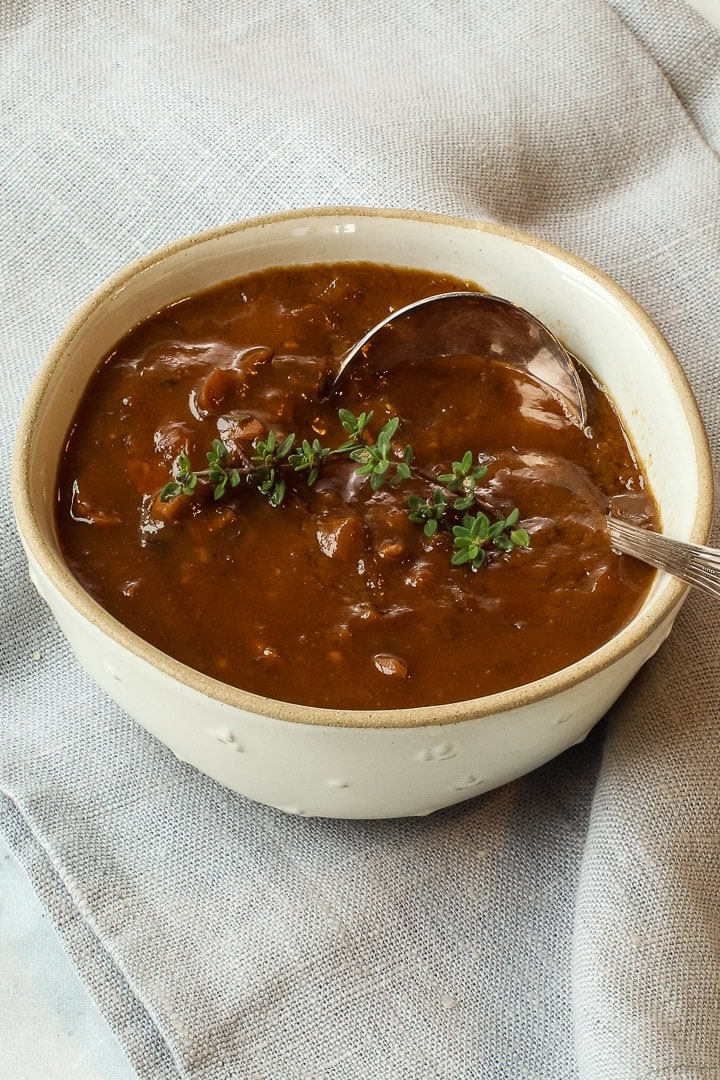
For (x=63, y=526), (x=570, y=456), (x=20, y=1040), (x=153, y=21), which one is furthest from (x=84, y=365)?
(x=153, y=21)

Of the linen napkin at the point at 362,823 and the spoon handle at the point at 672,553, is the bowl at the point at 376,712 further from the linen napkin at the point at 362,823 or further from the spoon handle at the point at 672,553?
the linen napkin at the point at 362,823

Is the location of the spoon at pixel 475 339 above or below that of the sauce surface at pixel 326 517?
above

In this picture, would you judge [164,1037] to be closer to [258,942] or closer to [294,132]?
[258,942]

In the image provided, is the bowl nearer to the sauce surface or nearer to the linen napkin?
the sauce surface

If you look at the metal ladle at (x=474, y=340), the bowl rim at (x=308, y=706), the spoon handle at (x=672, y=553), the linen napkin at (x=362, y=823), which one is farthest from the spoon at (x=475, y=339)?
the linen napkin at (x=362, y=823)

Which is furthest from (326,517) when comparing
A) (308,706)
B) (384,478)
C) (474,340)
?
(474,340)

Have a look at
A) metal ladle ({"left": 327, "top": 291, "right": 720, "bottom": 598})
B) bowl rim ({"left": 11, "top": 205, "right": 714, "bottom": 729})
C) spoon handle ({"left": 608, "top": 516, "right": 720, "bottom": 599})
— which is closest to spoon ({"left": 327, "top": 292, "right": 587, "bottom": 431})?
metal ladle ({"left": 327, "top": 291, "right": 720, "bottom": 598})

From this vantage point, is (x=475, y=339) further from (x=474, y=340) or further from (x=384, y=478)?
(x=384, y=478)
